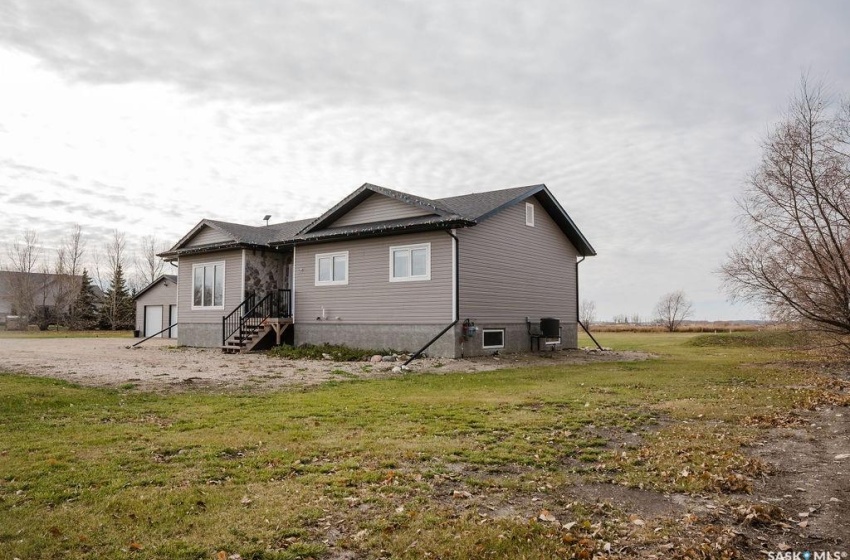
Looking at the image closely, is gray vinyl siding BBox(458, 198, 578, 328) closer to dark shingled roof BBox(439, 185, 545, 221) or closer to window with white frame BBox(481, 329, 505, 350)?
window with white frame BBox(481, 329, 505, 350)

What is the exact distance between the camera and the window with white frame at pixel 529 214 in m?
21.2

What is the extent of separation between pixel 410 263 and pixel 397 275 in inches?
25.2

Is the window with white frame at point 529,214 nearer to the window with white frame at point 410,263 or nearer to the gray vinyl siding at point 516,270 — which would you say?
the gray vinyl siding at point 516,270

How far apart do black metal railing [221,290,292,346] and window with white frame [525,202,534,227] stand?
9861mm

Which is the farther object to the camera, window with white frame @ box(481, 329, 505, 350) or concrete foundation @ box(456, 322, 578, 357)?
window with white frame @ box(481, 329, 505, 350)

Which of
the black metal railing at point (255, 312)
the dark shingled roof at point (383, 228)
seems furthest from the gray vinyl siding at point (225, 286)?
the dark shingled roof at point (383, 228)

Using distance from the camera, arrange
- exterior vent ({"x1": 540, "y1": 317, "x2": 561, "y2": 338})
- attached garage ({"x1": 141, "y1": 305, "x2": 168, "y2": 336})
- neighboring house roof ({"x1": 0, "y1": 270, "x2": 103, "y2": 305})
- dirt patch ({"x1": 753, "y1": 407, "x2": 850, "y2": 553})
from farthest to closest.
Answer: neighboring house roof ({"x1": 0, "y1": 270, "x2": 103, "y2": 305})
attached garage ({"x1": 141, "y1": 305, "x2": 168, "y2": 336})
exterior vent ({"x1": 540, "y1": 317, "x2": 561, "y2": 338})
dirt patch ({"x1": 753, "y1": 407, "x2": 850, "y2": 553})

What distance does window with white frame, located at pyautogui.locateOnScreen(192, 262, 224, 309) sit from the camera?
24000 millimetres

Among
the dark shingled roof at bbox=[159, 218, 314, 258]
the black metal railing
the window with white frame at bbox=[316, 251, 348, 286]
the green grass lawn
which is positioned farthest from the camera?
the dark shingled roof at bbox=[159, 218, 314, 258]

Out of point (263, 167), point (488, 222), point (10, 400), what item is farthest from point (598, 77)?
point (10, 400)

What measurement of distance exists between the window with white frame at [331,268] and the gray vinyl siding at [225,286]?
3.92m

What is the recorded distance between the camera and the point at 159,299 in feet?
123

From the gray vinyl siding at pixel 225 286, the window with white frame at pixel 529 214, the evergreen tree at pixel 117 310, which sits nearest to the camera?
the window with white frame at pixel 529 214

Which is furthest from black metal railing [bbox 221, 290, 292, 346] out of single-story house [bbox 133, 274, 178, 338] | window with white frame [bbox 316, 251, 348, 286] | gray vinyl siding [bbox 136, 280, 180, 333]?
gray vinyl siding [bbox 136, 280, 180, 333]
